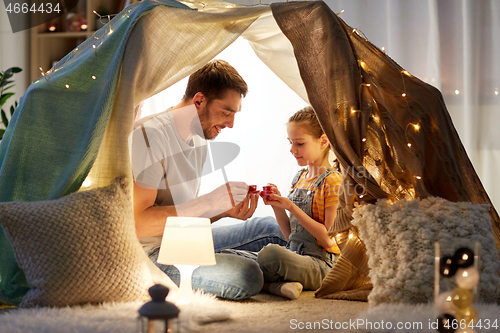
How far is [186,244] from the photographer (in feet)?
4.28

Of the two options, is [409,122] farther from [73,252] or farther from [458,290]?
[73,252]

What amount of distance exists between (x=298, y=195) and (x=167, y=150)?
0.59 meters

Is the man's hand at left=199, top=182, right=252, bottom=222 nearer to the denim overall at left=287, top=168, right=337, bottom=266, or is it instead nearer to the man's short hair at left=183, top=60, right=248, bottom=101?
the denim overall at left=287, top=168, right=337, bottom=266

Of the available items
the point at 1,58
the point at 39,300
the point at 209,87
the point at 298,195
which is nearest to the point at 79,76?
the point at 209,87

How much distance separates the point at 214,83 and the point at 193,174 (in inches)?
13.9

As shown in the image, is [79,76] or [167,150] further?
[167,150]

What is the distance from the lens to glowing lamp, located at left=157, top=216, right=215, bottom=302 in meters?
1.30

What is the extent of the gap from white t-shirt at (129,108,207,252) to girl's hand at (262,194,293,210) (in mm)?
287

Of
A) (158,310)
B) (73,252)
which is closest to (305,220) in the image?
(73,252)

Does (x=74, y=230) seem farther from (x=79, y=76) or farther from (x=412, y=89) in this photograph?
(x=412, y=89)

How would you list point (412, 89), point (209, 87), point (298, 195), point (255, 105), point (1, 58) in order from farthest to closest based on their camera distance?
1. point (1, 58)
2. point (255, 105)
3. point (298, 195)
4. point (209, 87)
5. point (412, 89)

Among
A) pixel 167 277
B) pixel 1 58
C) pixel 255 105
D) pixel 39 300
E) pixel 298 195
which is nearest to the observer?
pixel 39 300

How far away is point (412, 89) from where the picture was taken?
58.9 inches

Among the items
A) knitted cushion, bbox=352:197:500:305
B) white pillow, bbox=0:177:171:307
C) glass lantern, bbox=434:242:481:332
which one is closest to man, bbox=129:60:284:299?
white pillow, bbox=0:177:171:307
